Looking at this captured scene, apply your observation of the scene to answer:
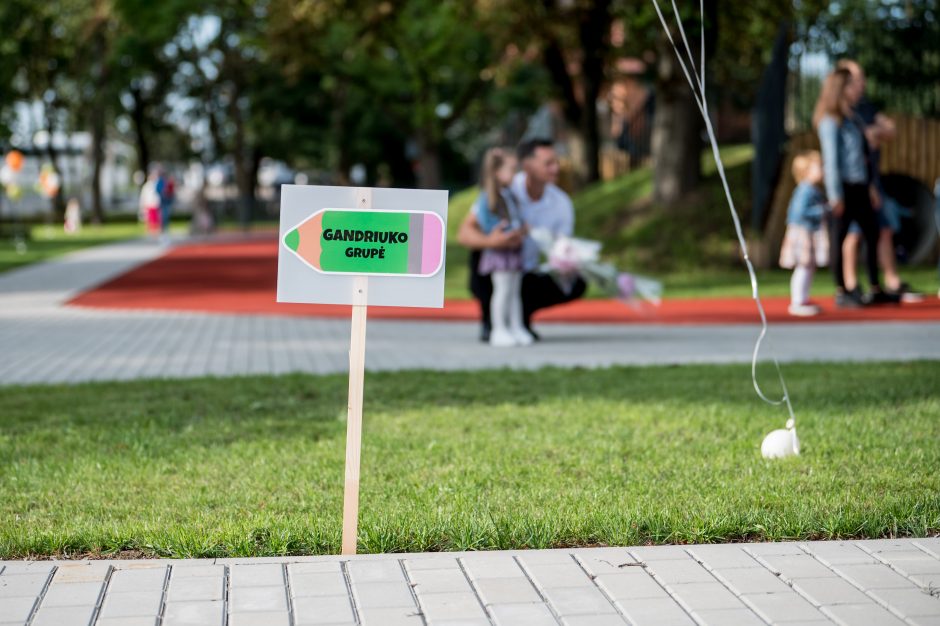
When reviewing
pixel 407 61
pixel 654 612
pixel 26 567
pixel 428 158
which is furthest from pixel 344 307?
pixel 428 158

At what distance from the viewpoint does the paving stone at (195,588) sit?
4.40 meters

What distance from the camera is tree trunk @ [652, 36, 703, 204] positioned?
22719 millimetres

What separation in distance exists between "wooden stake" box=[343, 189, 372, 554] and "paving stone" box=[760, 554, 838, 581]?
1453 mm

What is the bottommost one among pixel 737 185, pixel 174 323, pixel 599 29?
→ pixel 174 323

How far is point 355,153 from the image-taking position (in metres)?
58.8

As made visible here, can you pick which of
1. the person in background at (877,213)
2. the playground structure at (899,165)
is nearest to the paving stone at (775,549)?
the person in background at (877,213)

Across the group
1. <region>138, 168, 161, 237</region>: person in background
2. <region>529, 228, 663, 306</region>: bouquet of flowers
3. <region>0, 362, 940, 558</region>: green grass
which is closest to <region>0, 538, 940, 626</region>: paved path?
<region>0, 362, 940, 558</region>: green grass

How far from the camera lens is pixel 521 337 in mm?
12383

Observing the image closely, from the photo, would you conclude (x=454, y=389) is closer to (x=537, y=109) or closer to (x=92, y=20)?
(x=92, y=20)

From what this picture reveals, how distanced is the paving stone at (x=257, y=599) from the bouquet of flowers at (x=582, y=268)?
7633 mm

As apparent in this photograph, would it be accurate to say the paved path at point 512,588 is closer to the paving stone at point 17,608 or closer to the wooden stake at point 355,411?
the paving stone at point 17,608

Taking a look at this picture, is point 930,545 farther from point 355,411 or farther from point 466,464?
point 466,464

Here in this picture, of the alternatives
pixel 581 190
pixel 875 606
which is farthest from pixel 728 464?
pixel 581 190

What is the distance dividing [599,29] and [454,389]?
1906 cm
